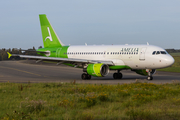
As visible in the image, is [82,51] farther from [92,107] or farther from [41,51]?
[92,107]

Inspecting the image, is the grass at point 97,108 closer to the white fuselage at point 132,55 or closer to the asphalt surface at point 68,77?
the asphalt surface at point 68,77

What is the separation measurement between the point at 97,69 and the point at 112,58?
3.42 m

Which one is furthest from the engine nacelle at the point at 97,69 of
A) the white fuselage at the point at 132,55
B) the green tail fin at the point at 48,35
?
the green tail fin at the point at 48,35

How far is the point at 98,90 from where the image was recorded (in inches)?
705

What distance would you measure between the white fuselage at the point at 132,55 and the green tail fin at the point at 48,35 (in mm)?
5919

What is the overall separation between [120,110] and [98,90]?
6358 mm

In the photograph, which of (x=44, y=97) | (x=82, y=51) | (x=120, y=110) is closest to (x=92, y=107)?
(x=120, y=110)

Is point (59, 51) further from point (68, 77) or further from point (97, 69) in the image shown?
point (97, 69)

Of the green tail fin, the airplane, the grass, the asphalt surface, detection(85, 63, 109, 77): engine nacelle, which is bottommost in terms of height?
the asphalt surface

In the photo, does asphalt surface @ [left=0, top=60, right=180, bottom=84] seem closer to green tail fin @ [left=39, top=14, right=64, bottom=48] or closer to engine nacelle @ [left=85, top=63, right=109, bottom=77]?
engine nacelle @ [left=85, top=63, right=109, bottom=77]

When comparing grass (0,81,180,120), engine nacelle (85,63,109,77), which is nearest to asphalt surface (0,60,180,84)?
engine nacelle (85,63,109,77)

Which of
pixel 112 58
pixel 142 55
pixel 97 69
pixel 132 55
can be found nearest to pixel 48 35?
pixel 112 58

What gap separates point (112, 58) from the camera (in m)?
30.8

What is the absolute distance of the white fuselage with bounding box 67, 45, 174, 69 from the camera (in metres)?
27.8
